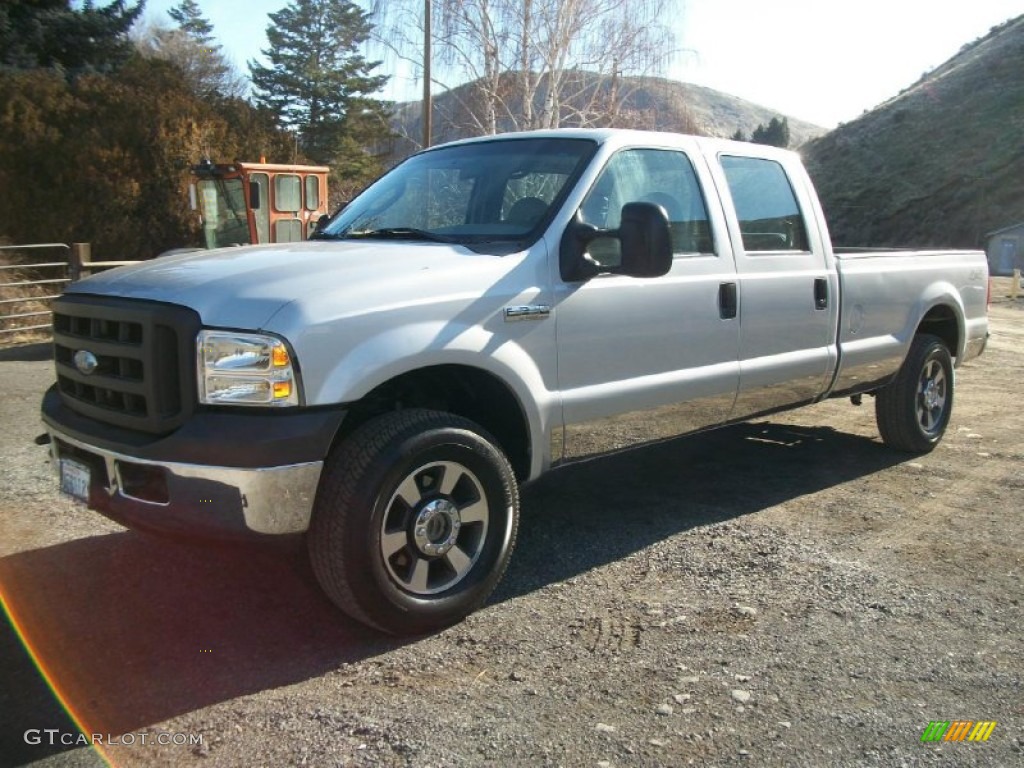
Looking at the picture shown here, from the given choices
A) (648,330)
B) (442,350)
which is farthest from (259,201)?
(442,350)

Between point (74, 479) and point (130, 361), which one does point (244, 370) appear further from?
point (74, 479)

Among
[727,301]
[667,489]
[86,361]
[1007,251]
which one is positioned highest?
[727,301]

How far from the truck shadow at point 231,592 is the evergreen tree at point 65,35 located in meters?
23.0

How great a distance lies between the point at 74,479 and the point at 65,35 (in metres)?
25.4

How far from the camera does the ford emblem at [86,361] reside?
11.8 ft

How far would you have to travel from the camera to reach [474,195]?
4.55 meters

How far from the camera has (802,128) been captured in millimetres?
162125

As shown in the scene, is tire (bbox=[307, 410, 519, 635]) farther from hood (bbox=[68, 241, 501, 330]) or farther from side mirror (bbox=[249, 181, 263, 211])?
side mirror (bbox=[249, 181, 263, 211])

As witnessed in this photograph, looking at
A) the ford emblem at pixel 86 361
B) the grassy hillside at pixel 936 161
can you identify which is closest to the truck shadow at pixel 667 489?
the ford emblem at pixel 86 361

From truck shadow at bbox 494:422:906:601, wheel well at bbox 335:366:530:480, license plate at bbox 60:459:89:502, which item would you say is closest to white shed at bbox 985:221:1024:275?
truck shadow at bbox 494:422:906:601

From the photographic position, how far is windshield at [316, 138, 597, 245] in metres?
4.24

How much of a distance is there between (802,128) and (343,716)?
569 feet

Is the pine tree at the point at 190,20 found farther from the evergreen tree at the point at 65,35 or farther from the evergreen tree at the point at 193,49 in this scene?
the evergreen tree at the point at 65,35

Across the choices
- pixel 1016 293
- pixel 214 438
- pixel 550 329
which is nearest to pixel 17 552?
→ pixel 214 438
